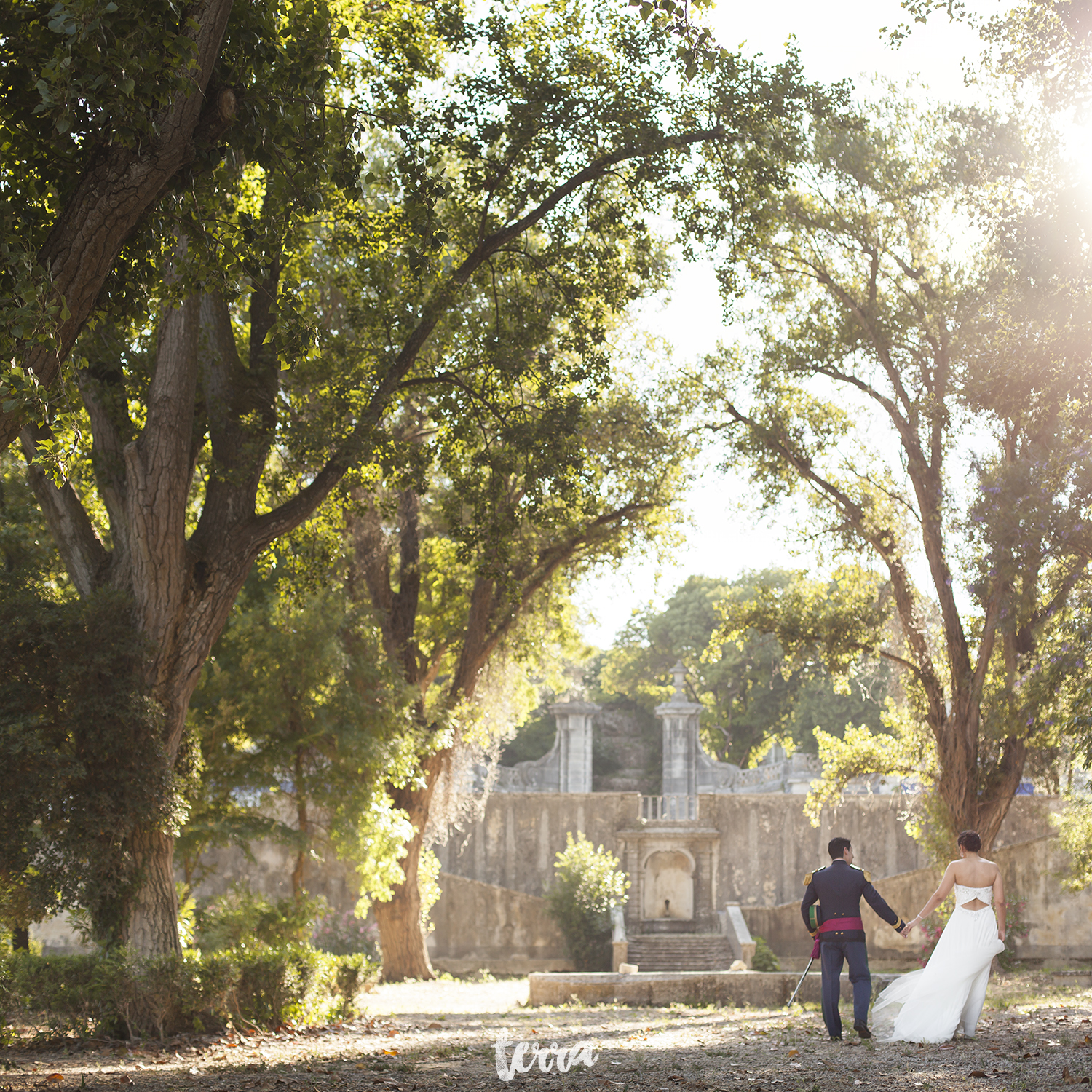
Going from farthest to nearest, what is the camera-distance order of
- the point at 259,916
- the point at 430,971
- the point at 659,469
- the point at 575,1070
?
the point at 430,971 → the point at 659,469 → the point at 259,916 → the point at 575,1070

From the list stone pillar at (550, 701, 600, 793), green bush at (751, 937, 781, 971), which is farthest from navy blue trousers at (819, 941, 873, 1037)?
stone pillar at (550, 701, 600, 793)

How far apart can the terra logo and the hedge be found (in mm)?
2257

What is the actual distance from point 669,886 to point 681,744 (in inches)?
226

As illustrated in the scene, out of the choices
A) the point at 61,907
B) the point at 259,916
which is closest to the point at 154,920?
the point at 61,907

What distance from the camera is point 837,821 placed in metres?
24.6

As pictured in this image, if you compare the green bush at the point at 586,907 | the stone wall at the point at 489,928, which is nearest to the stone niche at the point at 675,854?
the stone wall at the point at 489,928

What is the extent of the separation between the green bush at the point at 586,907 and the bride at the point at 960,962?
44.0 ft

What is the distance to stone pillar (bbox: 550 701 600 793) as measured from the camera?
30.1 metres

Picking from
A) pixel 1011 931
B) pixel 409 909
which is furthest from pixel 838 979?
pixel 1011 931

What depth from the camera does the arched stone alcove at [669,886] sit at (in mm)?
25703

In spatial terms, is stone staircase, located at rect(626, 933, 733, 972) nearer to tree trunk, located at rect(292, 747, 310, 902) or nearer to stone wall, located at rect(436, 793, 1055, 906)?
stone wall, located at rect(436, 793, 1055, 906)

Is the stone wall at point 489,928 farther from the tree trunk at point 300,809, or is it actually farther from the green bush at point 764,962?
the tree trunk at point 300,809

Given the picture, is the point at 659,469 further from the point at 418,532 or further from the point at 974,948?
the point at 974,948

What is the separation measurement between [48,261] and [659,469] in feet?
39.1
